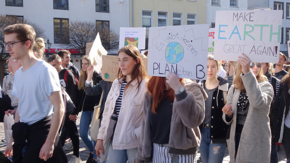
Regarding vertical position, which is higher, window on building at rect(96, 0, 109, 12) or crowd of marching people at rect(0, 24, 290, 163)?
window on building at rect(96, 0, 109, 12)

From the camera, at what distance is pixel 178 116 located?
2.48m

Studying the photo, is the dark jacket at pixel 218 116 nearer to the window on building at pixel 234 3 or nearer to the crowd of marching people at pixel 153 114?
the crowd of marching people at pixel 153 114

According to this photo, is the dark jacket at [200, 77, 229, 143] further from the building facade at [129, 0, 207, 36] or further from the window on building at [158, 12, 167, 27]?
the window on building at [158, 12, 167, 27]

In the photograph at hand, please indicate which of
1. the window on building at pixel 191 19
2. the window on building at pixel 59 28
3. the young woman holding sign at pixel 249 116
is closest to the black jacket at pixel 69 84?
the young woman holding sign at pixel 249 116

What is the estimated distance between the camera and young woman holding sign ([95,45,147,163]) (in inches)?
121

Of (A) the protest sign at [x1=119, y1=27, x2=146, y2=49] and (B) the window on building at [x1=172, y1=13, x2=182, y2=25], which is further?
(B) the window on building at [x1=172, y1=13, x2=182, y2=25]

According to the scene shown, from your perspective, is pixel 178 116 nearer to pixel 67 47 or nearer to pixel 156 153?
pixel 156 153

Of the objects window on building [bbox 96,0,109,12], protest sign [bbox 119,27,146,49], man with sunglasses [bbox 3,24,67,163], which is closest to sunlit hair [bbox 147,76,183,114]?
man with sunglasses [bbox 3,24,67,163]

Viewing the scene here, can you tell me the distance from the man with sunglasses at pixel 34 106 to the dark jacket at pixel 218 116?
1.98 m

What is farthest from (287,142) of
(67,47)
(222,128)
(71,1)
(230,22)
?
(71,1)

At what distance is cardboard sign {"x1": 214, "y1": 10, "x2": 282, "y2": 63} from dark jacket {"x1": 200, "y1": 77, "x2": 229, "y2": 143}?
888mm

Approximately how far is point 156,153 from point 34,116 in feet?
4.20

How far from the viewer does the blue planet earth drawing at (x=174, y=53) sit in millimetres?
2602

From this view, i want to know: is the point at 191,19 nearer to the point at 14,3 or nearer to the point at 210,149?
the point at 14,3
